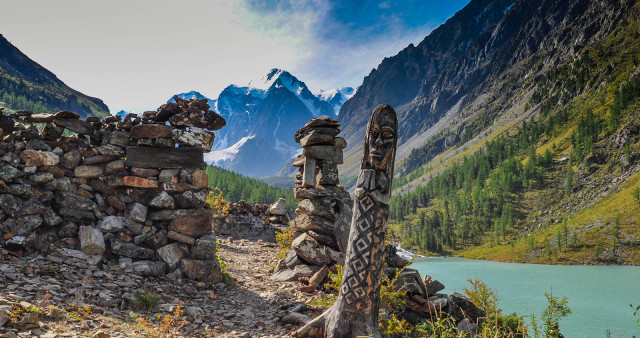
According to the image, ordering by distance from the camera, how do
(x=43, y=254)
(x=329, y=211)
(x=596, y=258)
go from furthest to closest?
(x=596, y=258) → (x=329, y=211) → (x=43, y=254)

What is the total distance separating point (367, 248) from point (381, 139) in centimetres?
226

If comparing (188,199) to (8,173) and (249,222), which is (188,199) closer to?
(8,173)

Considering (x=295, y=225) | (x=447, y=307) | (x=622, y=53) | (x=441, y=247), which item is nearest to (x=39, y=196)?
(x=295, y=225)

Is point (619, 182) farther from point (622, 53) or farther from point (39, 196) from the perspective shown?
point (39, 196)

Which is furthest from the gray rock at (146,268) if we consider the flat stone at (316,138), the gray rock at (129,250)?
the flat stone at (316,138)

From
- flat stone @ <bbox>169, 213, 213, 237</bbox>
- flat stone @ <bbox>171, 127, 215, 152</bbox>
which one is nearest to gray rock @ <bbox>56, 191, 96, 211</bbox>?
flat stone @ <bbox>169, 213, 213, 237</bbox>

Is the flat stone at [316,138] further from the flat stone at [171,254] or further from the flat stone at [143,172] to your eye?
the flat stone at [171,254]

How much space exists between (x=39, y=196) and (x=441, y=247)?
149653 mm

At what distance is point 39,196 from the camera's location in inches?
362

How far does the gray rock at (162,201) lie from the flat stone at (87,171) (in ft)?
5.81

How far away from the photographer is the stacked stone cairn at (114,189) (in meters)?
8.96

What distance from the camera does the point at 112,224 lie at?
981 centimetres

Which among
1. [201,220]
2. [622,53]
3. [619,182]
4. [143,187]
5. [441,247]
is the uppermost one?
[622,53]

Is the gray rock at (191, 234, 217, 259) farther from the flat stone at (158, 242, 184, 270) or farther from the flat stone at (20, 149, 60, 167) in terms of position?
the flat stone at (20, 149, 60, 167)
